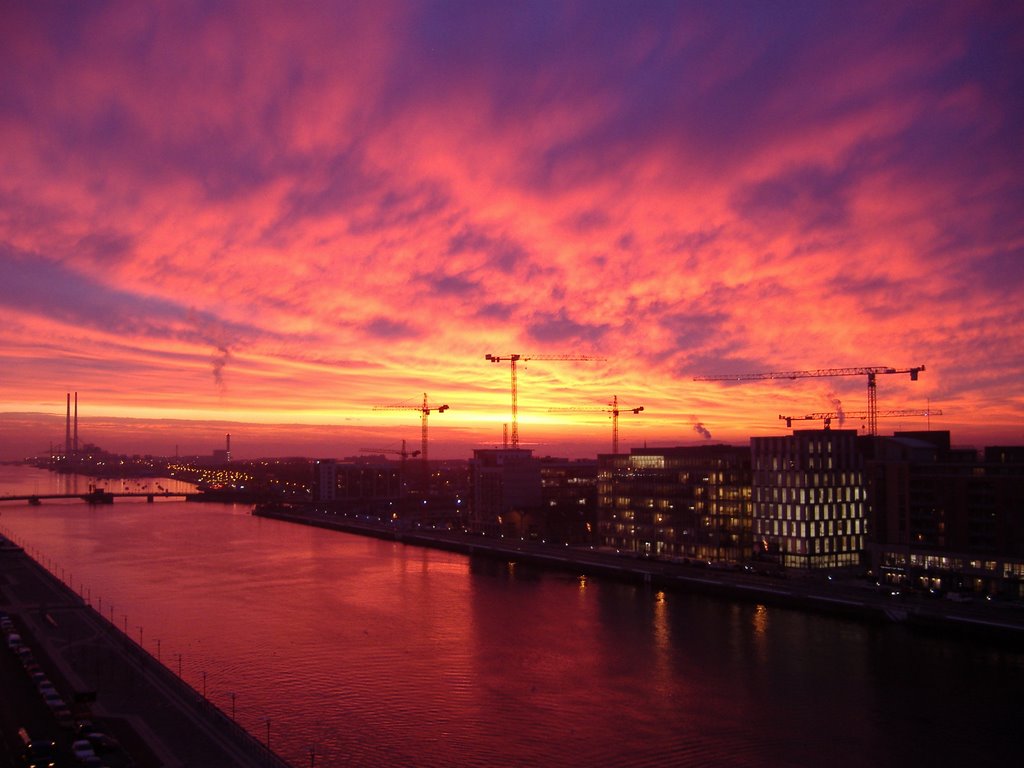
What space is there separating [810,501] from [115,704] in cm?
2172

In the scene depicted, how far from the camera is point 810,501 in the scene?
27.8m

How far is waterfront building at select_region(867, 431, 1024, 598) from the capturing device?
23.7m

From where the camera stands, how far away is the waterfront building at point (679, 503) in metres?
30.8

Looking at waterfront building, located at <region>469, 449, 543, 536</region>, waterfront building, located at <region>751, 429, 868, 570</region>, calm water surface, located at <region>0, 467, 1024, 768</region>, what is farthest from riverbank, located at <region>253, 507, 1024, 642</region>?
waterfront building, located at <region>469, 449, 543, 536</region>

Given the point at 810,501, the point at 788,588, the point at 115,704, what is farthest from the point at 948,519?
the point at 115,704

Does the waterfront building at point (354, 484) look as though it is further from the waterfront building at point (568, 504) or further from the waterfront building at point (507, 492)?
the waterfront building at point (568, 504)

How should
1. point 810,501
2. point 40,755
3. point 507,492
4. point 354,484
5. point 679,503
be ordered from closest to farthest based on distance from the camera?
point 40,755 < point 810,501 < point 679,503 < point 507,492 < point 354,484

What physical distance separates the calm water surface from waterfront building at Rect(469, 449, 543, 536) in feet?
42.2

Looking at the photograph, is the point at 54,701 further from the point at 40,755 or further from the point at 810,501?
the point at 810,501

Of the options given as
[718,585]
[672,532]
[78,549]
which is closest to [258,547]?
[78,549]

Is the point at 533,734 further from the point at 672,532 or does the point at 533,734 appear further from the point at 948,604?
the point at 672,532

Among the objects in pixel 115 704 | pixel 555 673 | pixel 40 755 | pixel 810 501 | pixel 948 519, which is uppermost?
pixel 810 501

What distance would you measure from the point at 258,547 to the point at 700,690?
29.0 metres

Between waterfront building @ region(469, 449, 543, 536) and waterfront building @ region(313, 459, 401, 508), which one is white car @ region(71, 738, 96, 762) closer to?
waterfront building @ region(469, 449, 543, 536)
